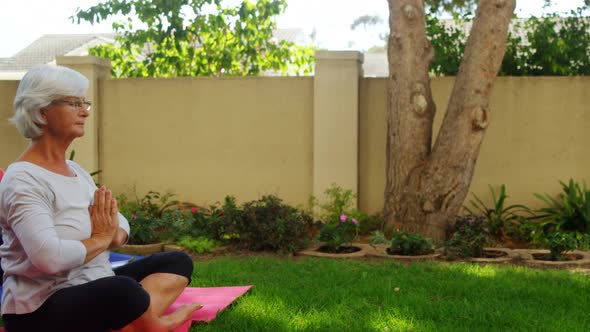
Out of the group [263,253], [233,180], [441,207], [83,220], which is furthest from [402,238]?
[83,220]

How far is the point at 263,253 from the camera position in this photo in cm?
729

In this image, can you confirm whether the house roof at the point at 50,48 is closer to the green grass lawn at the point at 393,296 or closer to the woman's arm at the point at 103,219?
the green grass lawn at the point at 393,296

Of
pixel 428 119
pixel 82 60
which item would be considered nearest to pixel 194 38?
pixel 82 60

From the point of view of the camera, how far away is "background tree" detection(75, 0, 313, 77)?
1136cm

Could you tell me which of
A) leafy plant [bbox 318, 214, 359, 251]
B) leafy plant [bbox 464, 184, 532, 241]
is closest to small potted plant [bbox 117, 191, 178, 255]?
leafy plant [bbox 318, 214, 359, 251]

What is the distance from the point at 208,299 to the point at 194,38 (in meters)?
7.85

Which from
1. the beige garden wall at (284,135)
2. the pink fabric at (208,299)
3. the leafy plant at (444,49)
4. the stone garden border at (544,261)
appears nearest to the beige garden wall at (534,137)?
the beige garden wall at (284,135)

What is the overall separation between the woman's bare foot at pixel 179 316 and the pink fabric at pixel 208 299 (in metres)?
0.05

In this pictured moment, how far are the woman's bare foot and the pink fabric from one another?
0.05 m

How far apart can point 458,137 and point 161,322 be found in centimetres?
442

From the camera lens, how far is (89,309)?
3.47 meters

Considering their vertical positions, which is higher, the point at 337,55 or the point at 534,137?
the point at 337,55

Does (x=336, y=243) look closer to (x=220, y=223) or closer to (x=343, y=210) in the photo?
(x=220, y=223)

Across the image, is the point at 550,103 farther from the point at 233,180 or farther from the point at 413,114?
the point at 233,180
